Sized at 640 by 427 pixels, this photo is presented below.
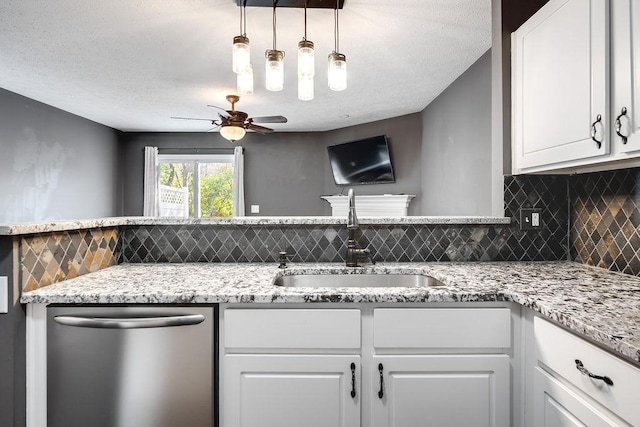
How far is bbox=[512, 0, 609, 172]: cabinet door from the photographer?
4.17 ft

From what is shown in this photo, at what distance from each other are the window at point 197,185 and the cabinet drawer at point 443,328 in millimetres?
5777

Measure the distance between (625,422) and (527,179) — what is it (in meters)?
1.28

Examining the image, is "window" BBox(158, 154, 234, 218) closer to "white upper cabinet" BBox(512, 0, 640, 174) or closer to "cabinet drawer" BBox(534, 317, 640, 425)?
"white upper cabinet" BBox(512, 0, 640, 174)

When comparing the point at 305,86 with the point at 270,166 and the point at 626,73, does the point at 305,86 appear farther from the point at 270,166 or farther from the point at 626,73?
the point at 270,166

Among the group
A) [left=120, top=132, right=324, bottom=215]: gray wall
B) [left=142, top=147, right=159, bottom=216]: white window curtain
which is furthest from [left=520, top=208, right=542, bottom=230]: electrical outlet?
[left=142, top=147, right=159, bottom=216]: white window curtain

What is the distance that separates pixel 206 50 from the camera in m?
3.28

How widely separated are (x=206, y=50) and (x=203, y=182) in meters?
3.81

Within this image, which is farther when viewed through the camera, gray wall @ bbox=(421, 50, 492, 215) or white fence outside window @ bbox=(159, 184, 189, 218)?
white fence outside window @ bbox=(159, 184, 189, 218)

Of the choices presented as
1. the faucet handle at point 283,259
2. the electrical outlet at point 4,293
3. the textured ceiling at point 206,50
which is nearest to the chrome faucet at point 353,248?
the faucet handle at point 283,259

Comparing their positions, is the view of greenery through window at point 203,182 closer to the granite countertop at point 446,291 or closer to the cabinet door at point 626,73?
the granite countertop at point 446,291

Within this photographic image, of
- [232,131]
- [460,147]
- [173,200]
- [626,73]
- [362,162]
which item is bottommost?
[173,200]

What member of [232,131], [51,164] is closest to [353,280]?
[232,131]

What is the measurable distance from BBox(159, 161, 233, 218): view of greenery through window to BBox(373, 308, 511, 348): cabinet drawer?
581cm

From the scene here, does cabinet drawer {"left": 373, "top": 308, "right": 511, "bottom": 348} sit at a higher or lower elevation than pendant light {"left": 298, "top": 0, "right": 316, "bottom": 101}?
lower
